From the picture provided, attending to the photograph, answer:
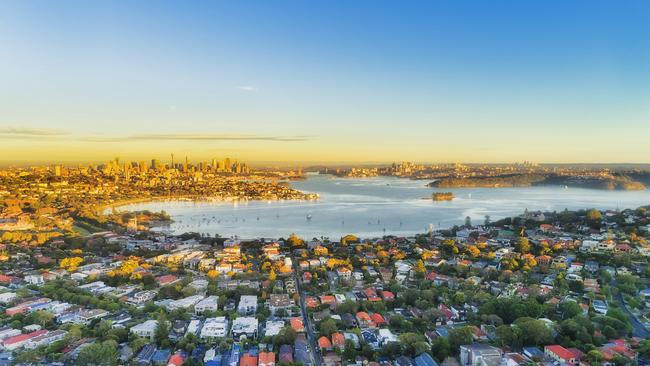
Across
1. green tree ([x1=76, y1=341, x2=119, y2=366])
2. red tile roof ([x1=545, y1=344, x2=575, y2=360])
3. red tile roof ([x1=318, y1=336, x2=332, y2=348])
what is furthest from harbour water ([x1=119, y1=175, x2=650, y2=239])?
green tree ([x1=76, y1=341, x2=119, y2=366])

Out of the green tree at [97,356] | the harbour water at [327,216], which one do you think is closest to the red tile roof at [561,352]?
the green tree at [97,356]

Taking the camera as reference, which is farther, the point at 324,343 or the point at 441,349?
the point at 324,343

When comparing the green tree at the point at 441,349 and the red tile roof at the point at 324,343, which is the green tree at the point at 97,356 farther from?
the green tree at the point at 441,349

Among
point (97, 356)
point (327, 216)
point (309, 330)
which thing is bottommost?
point (327, 216)

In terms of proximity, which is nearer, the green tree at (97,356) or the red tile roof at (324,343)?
the green tree at (97,356)

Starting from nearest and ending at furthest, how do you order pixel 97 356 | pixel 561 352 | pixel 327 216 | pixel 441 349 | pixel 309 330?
pixel 97 356 → pixel 561 352 → pixel 441 349 → pixel 309 330 → pixel 327 216

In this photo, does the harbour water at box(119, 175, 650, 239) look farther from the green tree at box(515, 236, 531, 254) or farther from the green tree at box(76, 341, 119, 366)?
the green tree at box(76, 341, 119, 366)

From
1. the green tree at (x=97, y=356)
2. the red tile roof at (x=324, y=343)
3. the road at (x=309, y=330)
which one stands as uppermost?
the green tree at (x=97, y=356)

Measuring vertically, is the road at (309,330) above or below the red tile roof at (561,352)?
below

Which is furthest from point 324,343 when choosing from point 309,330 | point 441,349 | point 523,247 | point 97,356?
point 523,247

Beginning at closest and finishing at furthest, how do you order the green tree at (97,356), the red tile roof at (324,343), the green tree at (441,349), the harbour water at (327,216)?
the green tree at (97,356) → the green tree at (441,349) → the red tile roof at (324,343) → the harbour water at (327,216)

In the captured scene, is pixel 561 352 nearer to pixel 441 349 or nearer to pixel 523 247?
pixel 441 349

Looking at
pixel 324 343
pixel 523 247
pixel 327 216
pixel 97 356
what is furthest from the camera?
pixel 327 216
